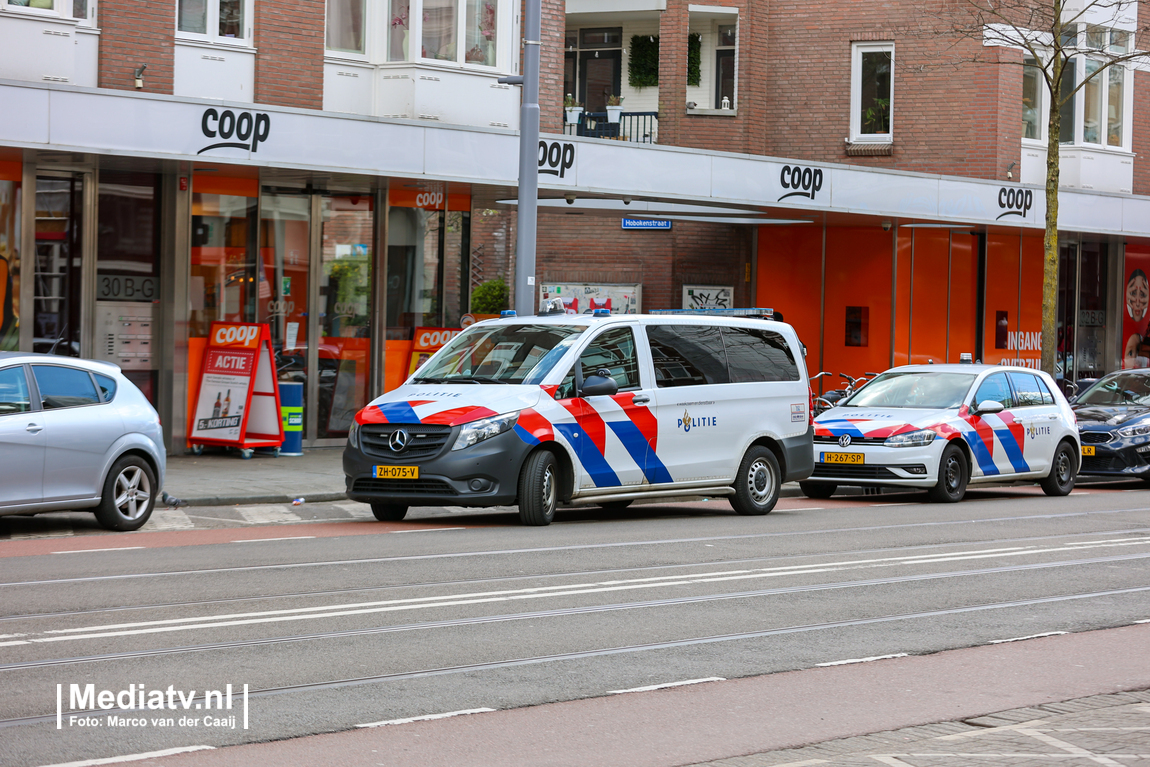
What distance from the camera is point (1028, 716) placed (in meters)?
6.28

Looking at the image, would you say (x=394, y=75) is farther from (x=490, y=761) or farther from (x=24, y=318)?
(x=490, y=761)

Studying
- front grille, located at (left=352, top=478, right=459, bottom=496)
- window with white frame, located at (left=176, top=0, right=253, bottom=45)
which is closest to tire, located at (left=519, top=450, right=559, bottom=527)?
front grille, located at (left=352, top=478, right=459, bottom=496)

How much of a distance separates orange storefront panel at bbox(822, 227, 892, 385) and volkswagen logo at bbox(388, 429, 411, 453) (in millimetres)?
18318

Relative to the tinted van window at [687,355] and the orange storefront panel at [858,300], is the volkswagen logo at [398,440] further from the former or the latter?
the orange storefront panel at [858,300]

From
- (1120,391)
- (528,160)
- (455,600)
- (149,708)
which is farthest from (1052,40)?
(149,708)

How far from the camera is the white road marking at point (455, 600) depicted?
25.1 feet

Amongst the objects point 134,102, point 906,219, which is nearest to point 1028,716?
point 134,102

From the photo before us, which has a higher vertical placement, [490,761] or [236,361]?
[236,361]

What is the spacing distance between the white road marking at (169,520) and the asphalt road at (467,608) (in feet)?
0.94

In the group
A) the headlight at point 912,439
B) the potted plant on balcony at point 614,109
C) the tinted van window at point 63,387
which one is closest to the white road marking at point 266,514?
the tinted van window at point 63,387

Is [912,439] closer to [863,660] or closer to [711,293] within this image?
[863,660]

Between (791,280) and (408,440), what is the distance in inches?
730

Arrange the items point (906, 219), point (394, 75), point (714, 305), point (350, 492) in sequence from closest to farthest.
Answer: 1. point (350, 492)
2. point (394, 75)
3. point (906, 219)
4. point (714, 305)

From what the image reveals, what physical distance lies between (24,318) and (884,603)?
12.7m
